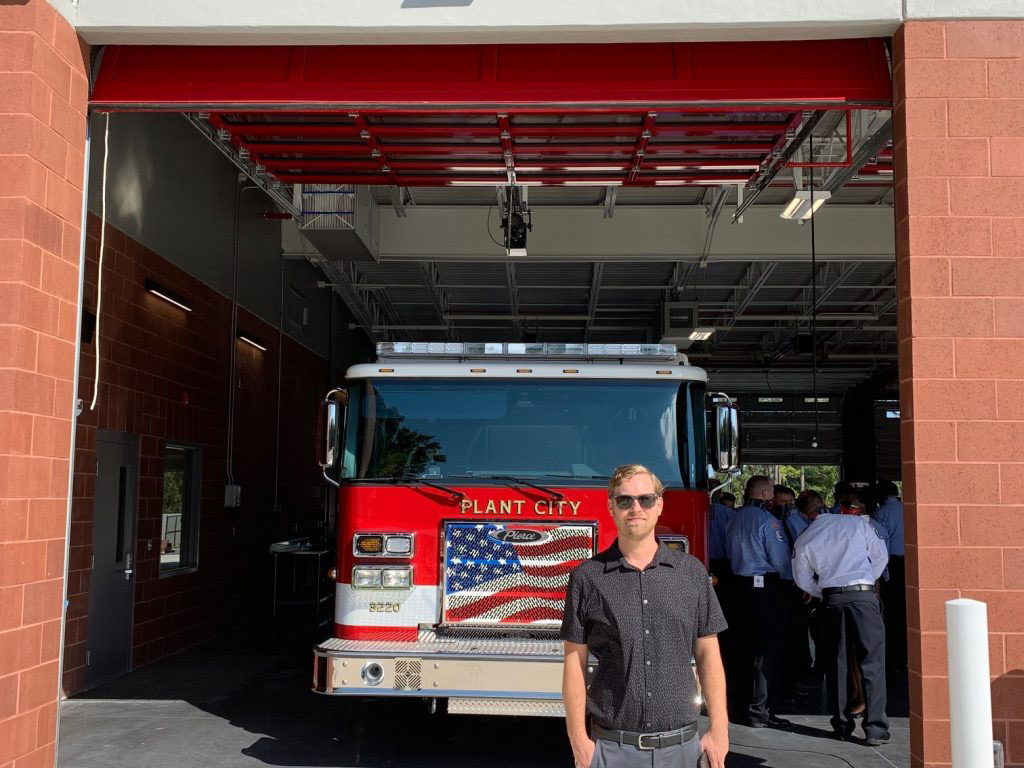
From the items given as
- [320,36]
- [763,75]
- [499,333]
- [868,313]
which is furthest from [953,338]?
[499,333]

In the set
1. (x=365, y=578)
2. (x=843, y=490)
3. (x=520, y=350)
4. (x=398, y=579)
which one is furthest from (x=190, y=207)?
(x=843, y=490)

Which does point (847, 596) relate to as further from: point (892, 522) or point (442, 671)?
point (442, 671)

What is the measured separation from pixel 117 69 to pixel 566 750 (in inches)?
216

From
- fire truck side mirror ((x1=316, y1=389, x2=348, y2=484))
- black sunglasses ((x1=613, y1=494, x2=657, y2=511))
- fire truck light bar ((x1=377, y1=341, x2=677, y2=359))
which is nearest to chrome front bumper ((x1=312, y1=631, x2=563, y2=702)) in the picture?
fire truck side mirror ((x1=316, y1=389, x2=348, y2=484))

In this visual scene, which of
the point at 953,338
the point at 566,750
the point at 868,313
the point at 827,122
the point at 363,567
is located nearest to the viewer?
the point at 953,338

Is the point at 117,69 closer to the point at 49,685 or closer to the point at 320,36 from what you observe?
the point at 320,36

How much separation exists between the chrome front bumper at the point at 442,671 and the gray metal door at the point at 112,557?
4.24 meters

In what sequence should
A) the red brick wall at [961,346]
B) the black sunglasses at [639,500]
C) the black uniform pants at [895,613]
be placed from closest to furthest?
the black sunglasses at [639,500] < the red brick wall at [961,346] < the black uniform pants at [895,613]

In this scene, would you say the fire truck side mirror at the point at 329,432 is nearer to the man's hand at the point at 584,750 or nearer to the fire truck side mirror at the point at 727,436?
the fire truck side mirror at the point at 727,436


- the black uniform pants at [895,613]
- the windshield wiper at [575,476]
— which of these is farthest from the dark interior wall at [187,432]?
the black uniform pants at [895,613]

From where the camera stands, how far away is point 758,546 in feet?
29.3

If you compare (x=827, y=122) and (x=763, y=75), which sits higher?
(x=827, y=122)

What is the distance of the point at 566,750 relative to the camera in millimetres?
7602

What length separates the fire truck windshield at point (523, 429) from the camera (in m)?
7.28
